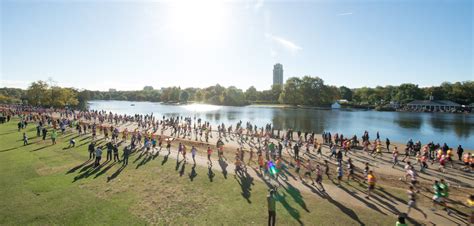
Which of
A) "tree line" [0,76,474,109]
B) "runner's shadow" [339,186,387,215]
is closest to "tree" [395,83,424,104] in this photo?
"tree line" [0,76,474,109]

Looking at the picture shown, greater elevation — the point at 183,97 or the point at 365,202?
the point at 183,97

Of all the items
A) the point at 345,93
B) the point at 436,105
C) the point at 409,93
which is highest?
the point at 345,93

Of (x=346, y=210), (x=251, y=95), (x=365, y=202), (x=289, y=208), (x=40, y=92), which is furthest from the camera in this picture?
(x=251, y=95)

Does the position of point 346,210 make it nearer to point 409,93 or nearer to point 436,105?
point 436,105

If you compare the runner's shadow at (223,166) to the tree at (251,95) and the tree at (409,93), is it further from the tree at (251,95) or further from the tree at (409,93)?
the tree at (251,95)

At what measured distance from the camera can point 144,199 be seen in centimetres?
1302

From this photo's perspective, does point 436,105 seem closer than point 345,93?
Yes

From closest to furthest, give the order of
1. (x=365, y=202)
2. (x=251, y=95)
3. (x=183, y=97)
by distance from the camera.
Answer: (x=365, y=202), (x=251, y=95), (x=183, y=97)

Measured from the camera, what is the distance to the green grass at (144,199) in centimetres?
1098

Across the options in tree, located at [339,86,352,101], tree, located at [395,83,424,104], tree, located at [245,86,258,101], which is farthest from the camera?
tree, located at [245,86,258,101]

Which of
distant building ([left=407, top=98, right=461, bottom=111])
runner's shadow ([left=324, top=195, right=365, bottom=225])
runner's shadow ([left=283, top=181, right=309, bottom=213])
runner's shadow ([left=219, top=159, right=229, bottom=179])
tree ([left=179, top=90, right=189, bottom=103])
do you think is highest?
tree ([left=179, top=90, right=189, bottom=103])

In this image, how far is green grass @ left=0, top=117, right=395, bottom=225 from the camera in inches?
432

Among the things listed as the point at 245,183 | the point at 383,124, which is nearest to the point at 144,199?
the point at 245,183

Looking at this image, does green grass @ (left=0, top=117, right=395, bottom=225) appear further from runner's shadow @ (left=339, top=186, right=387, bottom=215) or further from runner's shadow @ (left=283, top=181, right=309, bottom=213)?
runner's shadow @ (left=339, top=186, right=387, bottom=215)
